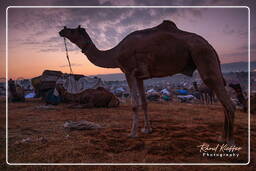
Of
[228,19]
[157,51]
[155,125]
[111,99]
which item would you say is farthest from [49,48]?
[111,99]

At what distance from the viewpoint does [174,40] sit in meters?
3.15

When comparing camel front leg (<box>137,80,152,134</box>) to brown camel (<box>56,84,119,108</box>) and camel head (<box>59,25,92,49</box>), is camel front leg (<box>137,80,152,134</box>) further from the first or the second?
brown camel (<box>56,84,119,108</box>)

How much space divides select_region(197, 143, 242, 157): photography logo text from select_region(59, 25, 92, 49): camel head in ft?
7.90

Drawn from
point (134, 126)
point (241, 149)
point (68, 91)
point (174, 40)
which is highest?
point (174, 40)

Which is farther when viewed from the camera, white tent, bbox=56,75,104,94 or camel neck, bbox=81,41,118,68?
white tent, bbox=56,75,104,94

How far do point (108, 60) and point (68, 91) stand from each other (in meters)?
4.79

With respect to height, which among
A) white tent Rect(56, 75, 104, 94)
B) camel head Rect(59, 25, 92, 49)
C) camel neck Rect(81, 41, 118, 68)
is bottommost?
white tent Rect(56, 75, 104, 94)

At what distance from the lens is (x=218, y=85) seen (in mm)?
2910

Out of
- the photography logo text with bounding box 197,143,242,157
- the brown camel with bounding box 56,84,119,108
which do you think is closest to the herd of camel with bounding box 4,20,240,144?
the photography logo text with bounding box 197,143,242,157

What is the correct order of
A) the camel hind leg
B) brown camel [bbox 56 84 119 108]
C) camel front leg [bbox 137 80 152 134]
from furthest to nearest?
1. brown camel [bbox 56 84 119 108]
2. camel front leg [bbox 137 80 152 134]
3. the camel hind leg

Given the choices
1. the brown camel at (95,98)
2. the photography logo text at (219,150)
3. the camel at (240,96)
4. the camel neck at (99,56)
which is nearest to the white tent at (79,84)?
the brown camel at (95,98)

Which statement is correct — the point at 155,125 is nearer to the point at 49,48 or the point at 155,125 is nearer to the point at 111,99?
the point at 49,48

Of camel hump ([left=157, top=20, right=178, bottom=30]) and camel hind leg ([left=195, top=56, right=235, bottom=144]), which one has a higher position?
camel hump ([left=157, top=20, right=178, bottom=30])

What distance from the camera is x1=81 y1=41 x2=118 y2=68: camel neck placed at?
3484mm
